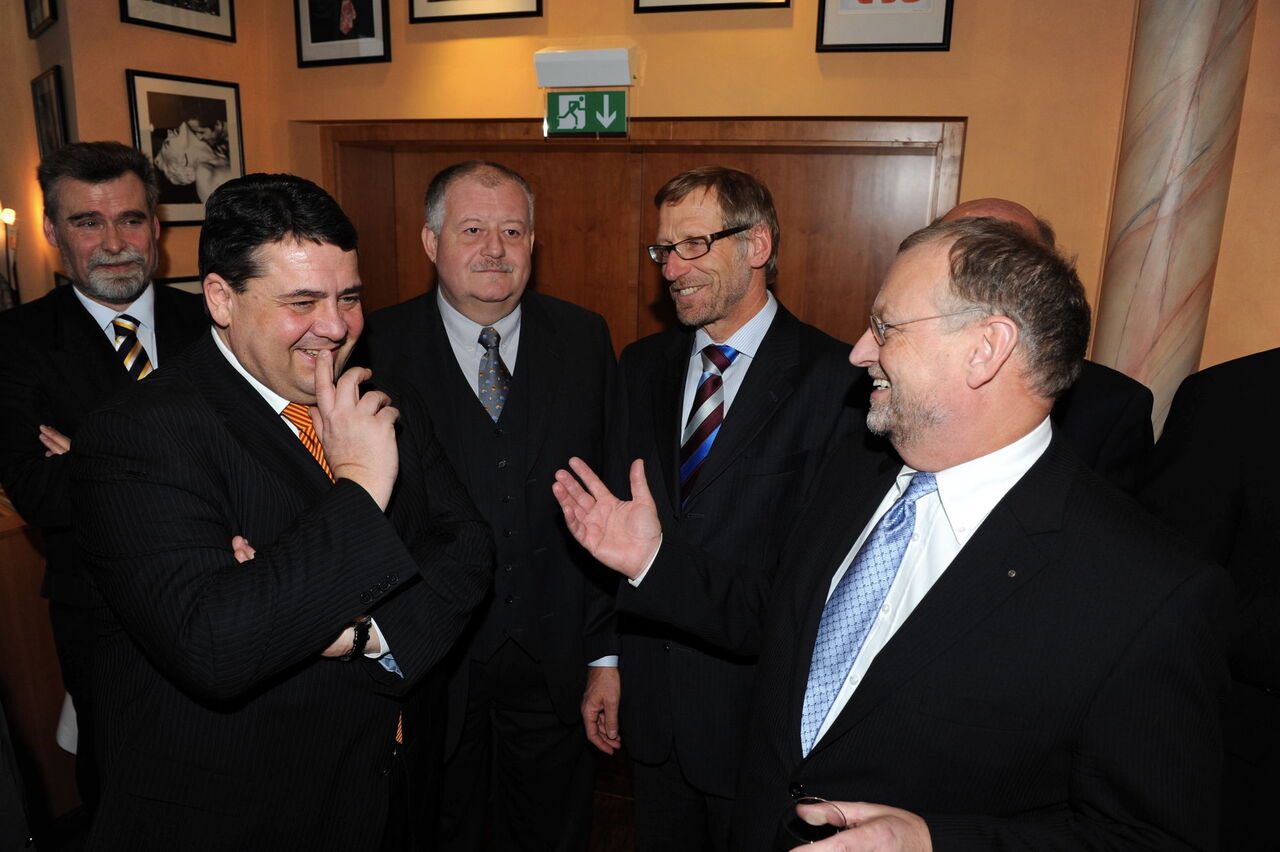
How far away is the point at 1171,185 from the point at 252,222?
10.4 feet

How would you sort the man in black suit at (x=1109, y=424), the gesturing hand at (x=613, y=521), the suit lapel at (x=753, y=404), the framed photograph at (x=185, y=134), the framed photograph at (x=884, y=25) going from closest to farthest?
the gesturing hand at (x=613, y=521)
the man in black suit at (x=1109, y=424)
the suit lapel at (x=753, y=404)
the framed photograph at (x=884, y=25)
the framed photograph at (x=185, y=134)

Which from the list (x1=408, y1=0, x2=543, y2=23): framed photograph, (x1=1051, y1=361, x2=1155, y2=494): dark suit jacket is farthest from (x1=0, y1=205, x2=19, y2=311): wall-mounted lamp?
(x1=1051, y1=361, x2=1155, y2=494): dark suit jacket

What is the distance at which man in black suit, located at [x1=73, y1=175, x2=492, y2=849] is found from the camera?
1366mm

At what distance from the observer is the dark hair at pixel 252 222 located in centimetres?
154

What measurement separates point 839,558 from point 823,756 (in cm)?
37

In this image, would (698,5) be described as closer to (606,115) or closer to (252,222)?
(606,115)

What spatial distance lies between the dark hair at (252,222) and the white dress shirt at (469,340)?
0.90 metres

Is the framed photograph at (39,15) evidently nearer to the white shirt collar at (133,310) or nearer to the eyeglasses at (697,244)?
the white shirt collar at (133,310)

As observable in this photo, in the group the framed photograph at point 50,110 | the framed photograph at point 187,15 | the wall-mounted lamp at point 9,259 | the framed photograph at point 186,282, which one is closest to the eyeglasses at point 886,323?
the framed photograph at point 186,282

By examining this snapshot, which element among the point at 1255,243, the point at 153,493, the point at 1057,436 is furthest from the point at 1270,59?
the point at 153,493

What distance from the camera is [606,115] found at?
3.88 meters

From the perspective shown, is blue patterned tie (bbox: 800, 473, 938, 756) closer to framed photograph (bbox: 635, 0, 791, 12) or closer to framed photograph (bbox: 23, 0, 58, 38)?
framed photograph (bbox: 635, 0, 791, 12)

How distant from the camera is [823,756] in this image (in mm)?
1418

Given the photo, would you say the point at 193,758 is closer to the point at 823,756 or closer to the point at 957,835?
the point at 823,756
